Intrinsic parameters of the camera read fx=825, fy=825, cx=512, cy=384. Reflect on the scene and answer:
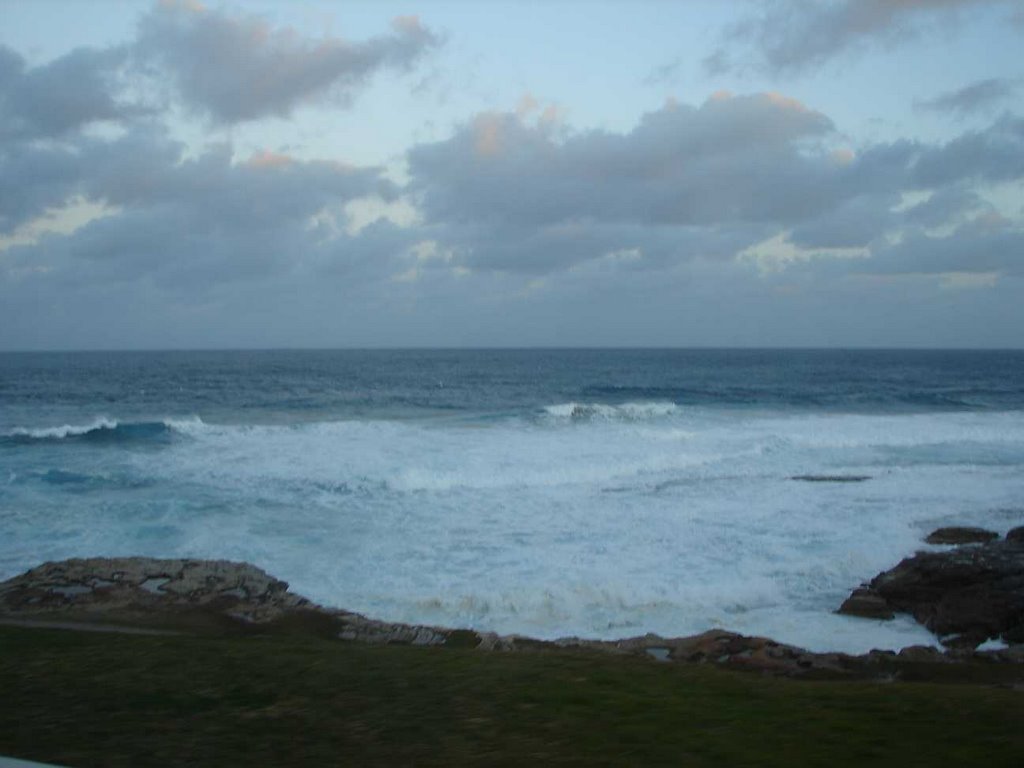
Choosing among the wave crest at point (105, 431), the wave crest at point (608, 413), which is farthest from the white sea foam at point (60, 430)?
the wave crest at point (608, 413)

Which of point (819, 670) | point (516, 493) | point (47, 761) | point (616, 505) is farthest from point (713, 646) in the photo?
point (516, 493)

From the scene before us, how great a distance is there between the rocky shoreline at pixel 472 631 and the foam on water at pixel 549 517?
0.83 meters

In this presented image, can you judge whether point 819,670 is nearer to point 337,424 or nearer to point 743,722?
point 743,722

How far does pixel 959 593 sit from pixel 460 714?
34.3 feet

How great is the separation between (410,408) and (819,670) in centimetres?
3975

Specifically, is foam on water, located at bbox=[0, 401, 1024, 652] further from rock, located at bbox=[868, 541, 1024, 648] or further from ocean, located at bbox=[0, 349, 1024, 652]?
rock, located at bbox=[868, 541, 1024, 648]

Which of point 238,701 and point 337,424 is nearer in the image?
point 238,701

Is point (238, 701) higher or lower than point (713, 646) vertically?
higher

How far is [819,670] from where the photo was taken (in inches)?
392

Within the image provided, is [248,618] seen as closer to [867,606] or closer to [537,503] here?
[867,606]

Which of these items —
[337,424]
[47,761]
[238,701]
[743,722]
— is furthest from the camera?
[337,424]

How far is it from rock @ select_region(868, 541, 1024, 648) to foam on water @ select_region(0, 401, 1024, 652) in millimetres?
558

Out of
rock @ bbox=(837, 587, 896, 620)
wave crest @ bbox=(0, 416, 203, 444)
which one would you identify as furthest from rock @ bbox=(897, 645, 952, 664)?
wave crest @ bbox=(0, 416, 203, 444)

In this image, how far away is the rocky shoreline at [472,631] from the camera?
35.0 ft
